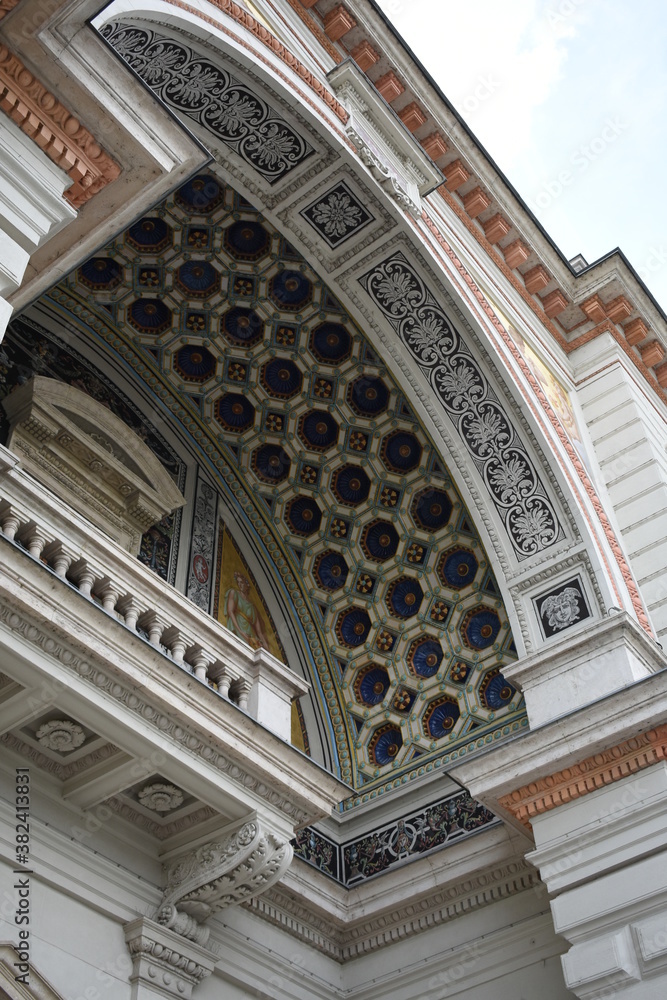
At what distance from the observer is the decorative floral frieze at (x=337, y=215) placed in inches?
305

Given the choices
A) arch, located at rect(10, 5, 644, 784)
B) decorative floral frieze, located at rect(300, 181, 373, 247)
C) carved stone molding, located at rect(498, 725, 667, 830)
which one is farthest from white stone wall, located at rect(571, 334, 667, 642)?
decorative floral frieze, located at rect(300, 181, 373, 247)

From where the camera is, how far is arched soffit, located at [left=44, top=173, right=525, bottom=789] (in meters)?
7.84

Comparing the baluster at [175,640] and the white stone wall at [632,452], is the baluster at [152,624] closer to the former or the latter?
the baluster at [175,640]

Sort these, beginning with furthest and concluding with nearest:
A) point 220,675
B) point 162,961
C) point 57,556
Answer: point 220,675, point 162,961, point 57,556

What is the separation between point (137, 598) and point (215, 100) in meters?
3.35

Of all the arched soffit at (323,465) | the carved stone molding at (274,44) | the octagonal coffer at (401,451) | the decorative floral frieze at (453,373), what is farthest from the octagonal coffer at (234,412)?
the carved stone molding at (274,44)

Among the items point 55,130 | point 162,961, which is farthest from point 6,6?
point 162,961

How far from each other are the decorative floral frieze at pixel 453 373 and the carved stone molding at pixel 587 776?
231cm

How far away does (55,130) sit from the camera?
14.3ft

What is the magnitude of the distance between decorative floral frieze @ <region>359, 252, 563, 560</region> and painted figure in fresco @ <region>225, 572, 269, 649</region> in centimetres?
202

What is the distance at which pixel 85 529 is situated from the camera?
17.8 feet

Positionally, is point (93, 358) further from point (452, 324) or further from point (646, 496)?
point (646, 496)

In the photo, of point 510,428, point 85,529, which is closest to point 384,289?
point 510,428

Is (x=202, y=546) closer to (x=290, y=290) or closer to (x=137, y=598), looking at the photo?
(x=290, y=290)
